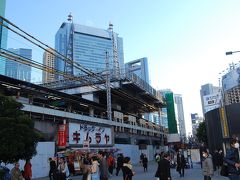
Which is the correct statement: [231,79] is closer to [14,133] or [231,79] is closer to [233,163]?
[14,133]

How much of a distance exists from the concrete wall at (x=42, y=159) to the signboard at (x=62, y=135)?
1.40 meters

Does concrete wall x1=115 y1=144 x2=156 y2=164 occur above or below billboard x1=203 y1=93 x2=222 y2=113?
below

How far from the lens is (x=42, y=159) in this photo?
82.3ft

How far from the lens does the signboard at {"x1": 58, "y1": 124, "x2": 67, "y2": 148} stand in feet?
91.4

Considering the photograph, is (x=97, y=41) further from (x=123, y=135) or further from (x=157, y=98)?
(x=123, y=135)

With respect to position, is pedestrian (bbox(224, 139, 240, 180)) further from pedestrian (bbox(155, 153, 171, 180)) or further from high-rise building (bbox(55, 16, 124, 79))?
high-rise building (bbox(55, 16, 124, 79))

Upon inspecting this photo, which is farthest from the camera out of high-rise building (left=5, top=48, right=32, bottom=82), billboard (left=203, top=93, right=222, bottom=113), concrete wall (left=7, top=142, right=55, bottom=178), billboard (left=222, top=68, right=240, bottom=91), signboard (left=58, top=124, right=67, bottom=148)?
billboard (left=203, top=93, right=222, bottom=113)

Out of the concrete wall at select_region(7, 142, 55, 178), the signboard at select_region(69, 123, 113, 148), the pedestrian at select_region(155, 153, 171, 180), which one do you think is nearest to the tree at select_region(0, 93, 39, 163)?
the pedestrian at select_region(155, 153, 171, 180)

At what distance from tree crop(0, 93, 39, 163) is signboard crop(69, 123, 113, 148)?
11987 millimetres

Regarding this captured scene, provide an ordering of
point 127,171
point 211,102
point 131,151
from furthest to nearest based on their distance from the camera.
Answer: point 211,102, point 131,151, point 127,171

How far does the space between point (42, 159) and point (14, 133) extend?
37.3ft

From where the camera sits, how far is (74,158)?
25.3m

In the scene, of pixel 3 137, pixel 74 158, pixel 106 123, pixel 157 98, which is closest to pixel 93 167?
pixel 3 137

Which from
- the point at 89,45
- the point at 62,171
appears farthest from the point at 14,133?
the point at 89,45
